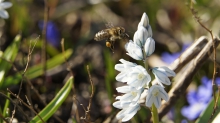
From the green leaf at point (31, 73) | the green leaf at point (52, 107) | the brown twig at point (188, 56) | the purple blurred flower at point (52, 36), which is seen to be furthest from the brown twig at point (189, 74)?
the purple blurred flower at point (52, 36)

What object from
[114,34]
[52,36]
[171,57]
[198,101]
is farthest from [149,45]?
[52,36]

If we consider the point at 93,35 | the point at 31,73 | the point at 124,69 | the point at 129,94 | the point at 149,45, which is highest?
the point at 149,45

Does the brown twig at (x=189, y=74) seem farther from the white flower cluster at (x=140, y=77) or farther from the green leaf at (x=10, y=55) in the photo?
the green leaf at (x=10, y=55)

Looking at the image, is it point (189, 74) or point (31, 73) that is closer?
point (189, 74)

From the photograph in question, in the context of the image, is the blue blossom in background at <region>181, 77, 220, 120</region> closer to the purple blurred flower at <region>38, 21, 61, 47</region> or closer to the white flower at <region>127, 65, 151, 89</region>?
the white flower at <region>127, 65, 151, 89</region>

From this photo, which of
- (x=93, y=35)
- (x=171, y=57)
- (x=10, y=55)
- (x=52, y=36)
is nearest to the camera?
(x=10, y=55)

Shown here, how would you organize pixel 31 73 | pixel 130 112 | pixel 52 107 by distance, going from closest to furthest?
pixel 130 112, pixel 52 107, pixel 31 73

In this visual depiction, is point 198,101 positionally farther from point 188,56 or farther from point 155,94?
point 155,94
